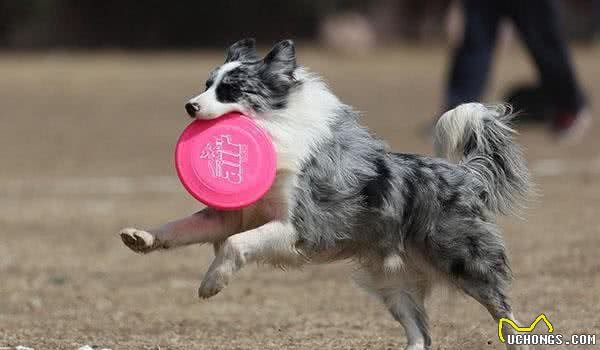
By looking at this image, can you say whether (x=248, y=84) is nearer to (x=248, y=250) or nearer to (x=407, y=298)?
(x=248, y=250)

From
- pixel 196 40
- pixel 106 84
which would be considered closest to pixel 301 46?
pixel 196 40

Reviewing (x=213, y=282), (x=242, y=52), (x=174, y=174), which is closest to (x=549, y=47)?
(x=174, y=174)

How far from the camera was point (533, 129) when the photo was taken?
1680 centimetres

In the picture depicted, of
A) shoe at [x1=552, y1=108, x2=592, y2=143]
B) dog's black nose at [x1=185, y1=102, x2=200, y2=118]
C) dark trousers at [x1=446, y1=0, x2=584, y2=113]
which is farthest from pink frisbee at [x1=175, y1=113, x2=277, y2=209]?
shoe at [x1=552, y1=108, x2=592, y2=143]

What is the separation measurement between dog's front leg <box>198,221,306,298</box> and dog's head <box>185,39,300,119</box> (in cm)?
58

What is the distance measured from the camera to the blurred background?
769 cm

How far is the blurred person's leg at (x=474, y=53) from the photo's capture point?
13.3 metres

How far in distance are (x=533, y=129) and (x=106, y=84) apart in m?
8.06

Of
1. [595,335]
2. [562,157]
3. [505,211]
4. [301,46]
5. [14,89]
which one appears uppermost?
[301,46]

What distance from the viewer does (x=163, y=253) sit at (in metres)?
10.3

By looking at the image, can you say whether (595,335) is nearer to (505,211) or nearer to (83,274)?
(505,211)

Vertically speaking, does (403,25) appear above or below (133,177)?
above

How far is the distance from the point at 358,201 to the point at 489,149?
0.88 metres

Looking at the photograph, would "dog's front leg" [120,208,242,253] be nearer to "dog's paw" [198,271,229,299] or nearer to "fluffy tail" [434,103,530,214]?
"dog's paw" [198,271,229,299]
